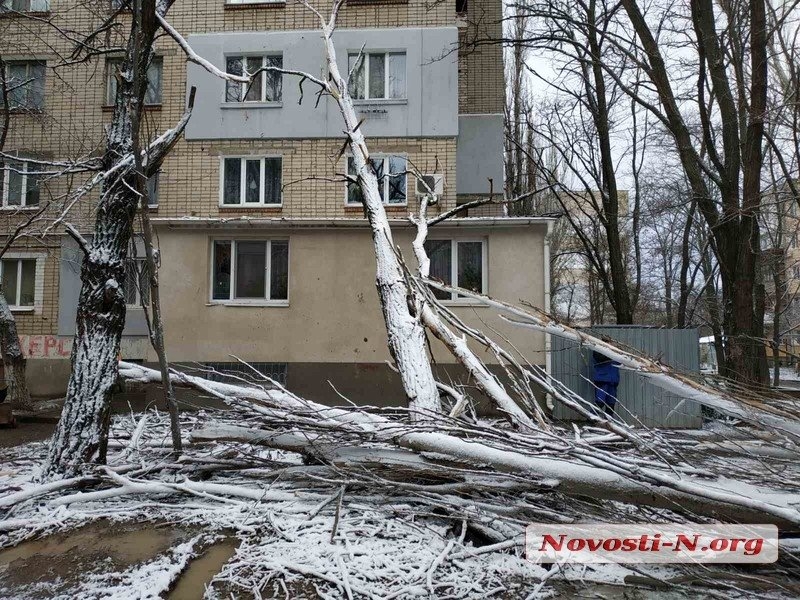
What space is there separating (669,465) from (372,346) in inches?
297

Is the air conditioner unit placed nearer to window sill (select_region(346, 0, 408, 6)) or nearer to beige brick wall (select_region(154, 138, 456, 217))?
beige brick wall (select_region(154, 138, 456, 217))

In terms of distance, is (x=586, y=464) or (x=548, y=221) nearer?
(x=586, y=464)

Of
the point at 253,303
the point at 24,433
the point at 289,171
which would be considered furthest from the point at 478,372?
the point at 289,171

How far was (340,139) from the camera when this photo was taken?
11.7 metres

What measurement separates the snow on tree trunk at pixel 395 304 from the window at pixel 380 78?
4185 mm

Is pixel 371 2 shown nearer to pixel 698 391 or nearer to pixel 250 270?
pixel 250 270

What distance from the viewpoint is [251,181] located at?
11930 mm

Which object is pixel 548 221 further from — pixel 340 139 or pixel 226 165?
pixel 226 165

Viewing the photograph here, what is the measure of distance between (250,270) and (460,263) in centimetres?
445

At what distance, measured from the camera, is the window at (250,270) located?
432 inches

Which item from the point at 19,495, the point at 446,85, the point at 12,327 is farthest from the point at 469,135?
the point at 19,495

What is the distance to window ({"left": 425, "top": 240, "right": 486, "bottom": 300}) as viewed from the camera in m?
10.7

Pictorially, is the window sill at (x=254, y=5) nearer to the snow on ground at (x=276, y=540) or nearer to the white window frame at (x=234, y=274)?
the white window frame at (x=234, y=274)

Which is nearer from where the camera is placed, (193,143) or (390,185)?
(390,185)
